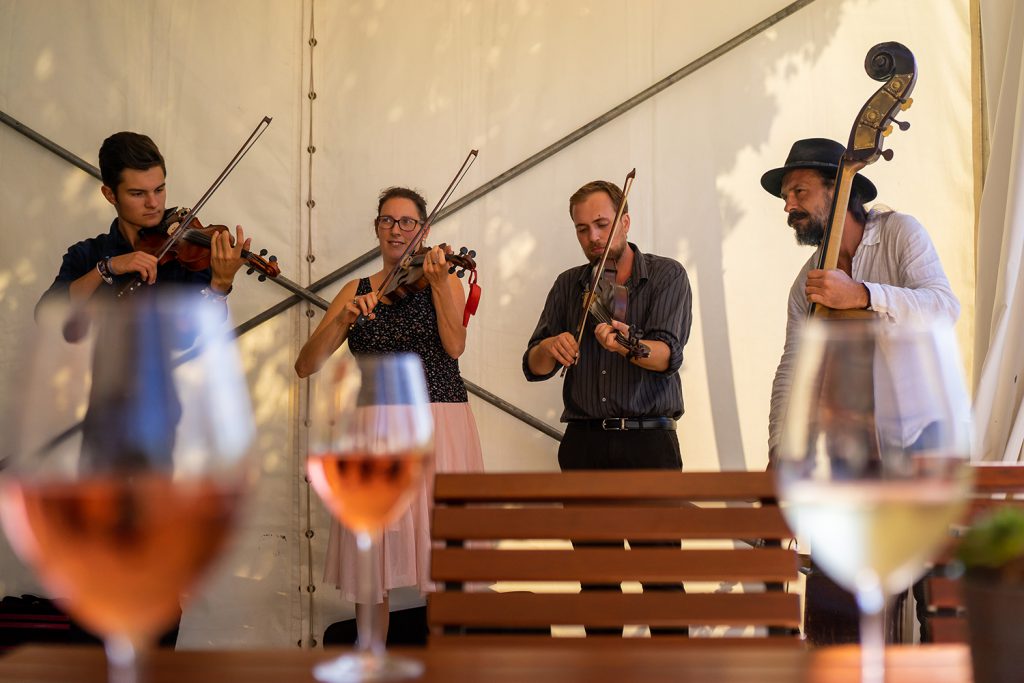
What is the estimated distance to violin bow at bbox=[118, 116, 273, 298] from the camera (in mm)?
2273

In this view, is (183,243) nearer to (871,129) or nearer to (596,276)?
(596,276)

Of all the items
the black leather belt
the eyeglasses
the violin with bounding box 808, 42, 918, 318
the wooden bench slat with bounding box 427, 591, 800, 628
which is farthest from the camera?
the eyeglasses

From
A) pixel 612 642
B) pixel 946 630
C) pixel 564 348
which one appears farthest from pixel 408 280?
pixel 612 642

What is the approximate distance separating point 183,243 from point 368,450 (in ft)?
6.82

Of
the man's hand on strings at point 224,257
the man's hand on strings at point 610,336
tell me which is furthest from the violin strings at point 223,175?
the man's hand on strings at point 610,336

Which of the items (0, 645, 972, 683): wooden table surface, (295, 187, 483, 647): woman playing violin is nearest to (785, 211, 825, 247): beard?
(295, 187, 483, 647): woman playing violin

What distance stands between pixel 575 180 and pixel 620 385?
0.70 meters

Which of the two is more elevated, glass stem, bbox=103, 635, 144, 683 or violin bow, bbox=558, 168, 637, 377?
violin bow, bbox=558, 168, 637, 377

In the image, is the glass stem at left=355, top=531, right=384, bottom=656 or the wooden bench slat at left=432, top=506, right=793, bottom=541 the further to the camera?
the wooden bench slat at left=432, top=506, right=793, bottom=541

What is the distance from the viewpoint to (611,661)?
21.4 inches

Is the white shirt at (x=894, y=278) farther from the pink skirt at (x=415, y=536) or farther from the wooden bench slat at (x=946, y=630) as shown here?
the wooden bench slat at (x=946, y=630)

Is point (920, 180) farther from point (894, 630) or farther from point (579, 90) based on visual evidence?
point (894, 630)

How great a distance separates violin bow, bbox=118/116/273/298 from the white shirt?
1.46 meters

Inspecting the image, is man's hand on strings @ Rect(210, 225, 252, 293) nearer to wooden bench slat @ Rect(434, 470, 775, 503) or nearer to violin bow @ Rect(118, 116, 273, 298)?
violin bow @ Rect(118, 116, 273, 298)
